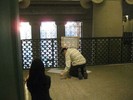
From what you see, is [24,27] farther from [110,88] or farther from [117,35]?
[110,88]

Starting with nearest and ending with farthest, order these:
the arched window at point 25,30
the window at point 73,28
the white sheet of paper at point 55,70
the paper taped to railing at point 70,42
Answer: the paper taped to railing at point 70,42, the white sheet of paper at point 55,70, the arched window at point 25,30, the window at point 73,28

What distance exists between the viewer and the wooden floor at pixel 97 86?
13.8 feet

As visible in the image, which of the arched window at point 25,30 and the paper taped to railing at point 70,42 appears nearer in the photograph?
the paper taped to railing at point 70,42

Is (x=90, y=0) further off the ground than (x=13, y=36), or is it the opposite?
(x=90, y=0)

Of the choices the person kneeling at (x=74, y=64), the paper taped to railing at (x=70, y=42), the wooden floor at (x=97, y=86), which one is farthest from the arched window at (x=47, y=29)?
the person kneeling at (x=74, y=64)

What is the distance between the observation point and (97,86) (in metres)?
4.84

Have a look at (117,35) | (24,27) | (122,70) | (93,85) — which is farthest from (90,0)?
(24,27)

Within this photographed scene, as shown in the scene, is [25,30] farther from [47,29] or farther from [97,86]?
[97,86]

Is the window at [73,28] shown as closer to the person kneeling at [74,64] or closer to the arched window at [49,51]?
the arched window at [49,51]

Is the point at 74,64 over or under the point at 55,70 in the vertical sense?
over

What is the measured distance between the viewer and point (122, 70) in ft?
20.9

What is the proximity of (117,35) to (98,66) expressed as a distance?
51.2 inches

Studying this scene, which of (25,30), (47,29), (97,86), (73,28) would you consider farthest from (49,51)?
(73,28)

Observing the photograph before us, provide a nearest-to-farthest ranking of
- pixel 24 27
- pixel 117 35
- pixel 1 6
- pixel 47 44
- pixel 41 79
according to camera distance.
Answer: pixel 1 6 → pixel 41 79 → pixel 47 44 → pixel 117 35 → pixel 24 27
